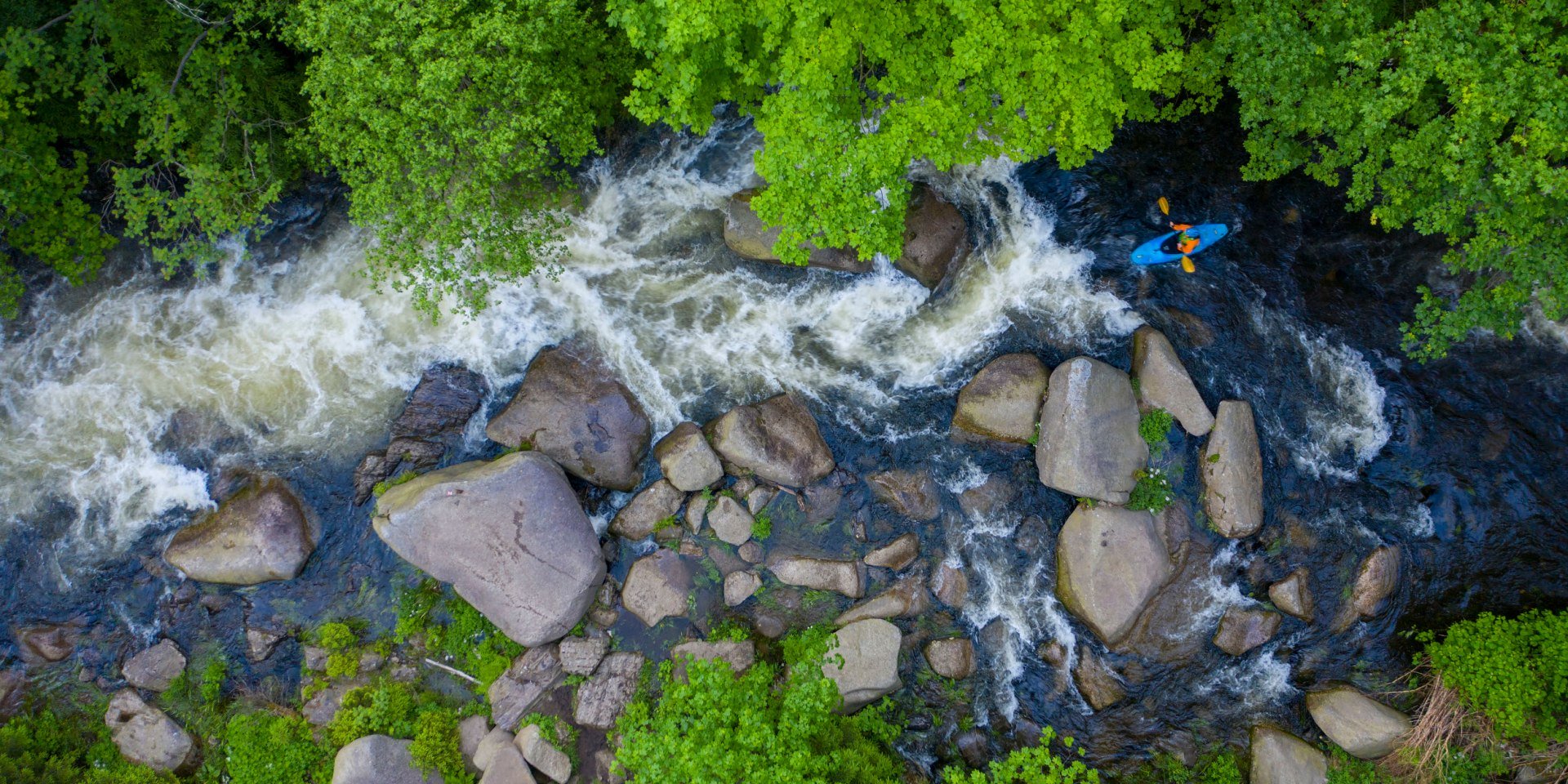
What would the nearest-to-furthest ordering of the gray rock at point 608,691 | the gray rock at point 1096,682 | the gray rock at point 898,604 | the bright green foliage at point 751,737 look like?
the bright green foliage at point 751,737
the gray rock at point 1096,682
the gray rock at point 898,604
the gray rock at point 608,691

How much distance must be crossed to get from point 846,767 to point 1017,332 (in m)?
7.53

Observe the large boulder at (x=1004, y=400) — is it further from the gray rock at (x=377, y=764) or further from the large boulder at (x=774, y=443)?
the gray rock at (x=377, y=764)

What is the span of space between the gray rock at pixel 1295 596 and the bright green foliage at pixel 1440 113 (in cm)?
408

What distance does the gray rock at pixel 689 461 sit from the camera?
13.3m

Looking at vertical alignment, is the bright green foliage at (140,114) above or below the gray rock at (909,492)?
above

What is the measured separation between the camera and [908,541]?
13180 millimetres

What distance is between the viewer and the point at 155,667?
13.5 metres

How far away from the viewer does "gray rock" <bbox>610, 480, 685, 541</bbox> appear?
13.6 metres

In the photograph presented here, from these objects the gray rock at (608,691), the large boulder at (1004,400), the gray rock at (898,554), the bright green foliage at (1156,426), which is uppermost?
the large boulder at (1004,400)

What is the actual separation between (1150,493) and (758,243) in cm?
784

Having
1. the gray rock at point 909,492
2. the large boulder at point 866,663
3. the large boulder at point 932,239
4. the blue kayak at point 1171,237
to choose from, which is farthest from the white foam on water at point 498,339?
the large boulder at point 866,663

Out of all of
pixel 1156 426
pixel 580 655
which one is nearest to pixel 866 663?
pixel 580 655

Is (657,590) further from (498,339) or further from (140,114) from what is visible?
(140,114)

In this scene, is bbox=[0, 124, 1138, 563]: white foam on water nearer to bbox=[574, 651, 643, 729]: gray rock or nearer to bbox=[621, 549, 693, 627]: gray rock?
bbox=[621, 549, 693, 627]: gray rock
